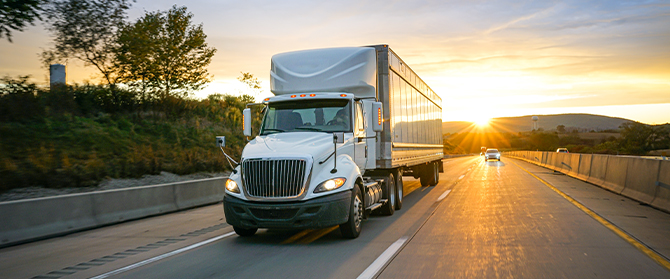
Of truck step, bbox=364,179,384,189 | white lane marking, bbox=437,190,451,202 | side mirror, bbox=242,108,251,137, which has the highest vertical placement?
side mirror, bbox=242,108,251,137

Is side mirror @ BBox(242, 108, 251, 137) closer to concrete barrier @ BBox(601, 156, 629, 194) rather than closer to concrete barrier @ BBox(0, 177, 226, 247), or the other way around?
concrete barrier @ BBox(0, 177, 226, 247)

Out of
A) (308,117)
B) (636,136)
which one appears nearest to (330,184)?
(308,117)

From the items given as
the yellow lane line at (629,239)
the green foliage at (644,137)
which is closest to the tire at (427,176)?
the yellow lane line at (629,239)

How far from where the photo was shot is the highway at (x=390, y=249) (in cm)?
589

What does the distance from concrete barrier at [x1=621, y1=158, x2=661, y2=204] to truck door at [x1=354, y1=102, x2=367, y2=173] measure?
7.62m

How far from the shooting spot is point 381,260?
6379mm

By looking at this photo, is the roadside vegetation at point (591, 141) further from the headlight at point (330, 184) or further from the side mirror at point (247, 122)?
the headlight at point (330, 184)

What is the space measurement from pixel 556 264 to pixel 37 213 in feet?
27.0

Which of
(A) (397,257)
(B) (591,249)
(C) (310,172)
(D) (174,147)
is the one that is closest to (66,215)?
(C) (310,172)

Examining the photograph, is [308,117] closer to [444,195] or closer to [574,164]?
[444,195]

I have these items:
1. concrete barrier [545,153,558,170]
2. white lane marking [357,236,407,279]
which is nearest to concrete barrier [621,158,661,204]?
white lane marking [357,236,407,279]

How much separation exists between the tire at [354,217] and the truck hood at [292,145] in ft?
2.75

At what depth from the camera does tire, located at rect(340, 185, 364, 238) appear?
794cm

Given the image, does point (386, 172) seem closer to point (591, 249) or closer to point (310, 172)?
point (310, 172)
